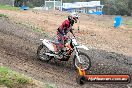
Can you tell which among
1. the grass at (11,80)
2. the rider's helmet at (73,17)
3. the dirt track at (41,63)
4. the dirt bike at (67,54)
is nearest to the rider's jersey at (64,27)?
the rider's helmet at (73,17)

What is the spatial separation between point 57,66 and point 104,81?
3.92 m

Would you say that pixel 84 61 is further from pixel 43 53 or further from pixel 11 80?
pixel 11 80

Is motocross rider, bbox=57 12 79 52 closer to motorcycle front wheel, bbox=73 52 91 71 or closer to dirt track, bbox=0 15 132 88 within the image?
motorcycle front wheel, bbox=73 52 91 71

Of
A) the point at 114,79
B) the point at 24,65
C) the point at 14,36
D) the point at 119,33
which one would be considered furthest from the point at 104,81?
the point at 119,33

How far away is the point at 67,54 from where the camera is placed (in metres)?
13.6

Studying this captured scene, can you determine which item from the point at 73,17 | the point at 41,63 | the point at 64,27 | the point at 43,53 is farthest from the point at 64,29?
the point at 41,63

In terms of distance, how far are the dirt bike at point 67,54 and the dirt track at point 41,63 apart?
31cm

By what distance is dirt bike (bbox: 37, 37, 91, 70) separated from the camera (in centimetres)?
1323

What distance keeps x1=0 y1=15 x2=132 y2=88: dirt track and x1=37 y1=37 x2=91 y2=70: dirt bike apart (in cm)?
31

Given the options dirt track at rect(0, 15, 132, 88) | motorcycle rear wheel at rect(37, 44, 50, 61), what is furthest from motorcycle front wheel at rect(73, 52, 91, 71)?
motorcycle rear wheel at rect(37, 44, 50, 61)

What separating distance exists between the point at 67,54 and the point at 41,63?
100cm

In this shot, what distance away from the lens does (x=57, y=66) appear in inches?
535

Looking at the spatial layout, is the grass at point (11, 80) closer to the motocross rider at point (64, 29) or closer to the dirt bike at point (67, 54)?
the dirt bike at point (67, 54)

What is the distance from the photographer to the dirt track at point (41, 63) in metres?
11.7
